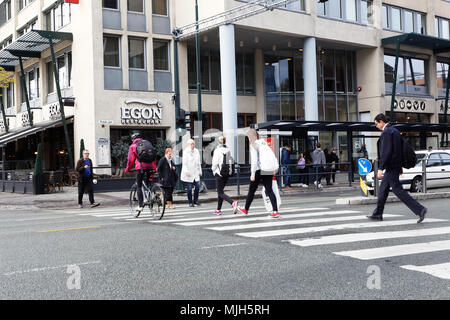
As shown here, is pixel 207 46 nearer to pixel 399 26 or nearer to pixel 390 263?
pixel 399 26

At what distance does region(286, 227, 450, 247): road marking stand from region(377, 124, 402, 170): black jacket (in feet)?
4.21

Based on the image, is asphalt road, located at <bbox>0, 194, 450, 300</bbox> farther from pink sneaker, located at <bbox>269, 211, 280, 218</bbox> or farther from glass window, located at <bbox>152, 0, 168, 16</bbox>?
glass window, located at <bbox>152, 0, 168, 16</bbox>

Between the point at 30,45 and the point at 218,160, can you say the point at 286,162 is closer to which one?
the point at 218,160

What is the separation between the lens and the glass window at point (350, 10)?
3206 centimetres

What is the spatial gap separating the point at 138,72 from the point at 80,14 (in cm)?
415

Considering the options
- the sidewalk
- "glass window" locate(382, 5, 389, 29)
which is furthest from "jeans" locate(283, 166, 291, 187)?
"glass window" locate(382, 5, 389, 29)

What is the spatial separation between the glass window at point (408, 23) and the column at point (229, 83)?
16.8m

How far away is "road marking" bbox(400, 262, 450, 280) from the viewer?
5.13 metres

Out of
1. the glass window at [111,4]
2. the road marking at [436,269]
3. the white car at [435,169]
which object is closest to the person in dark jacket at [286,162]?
the white car at [435,169]

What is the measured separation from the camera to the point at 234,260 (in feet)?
19.9

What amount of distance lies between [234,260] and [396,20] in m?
33.9

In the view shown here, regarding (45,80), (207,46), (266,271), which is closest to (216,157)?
(266,271)

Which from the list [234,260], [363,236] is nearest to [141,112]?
[363,236]

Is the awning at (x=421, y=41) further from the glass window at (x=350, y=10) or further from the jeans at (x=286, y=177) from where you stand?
the jeans at (x=286, y=177)
